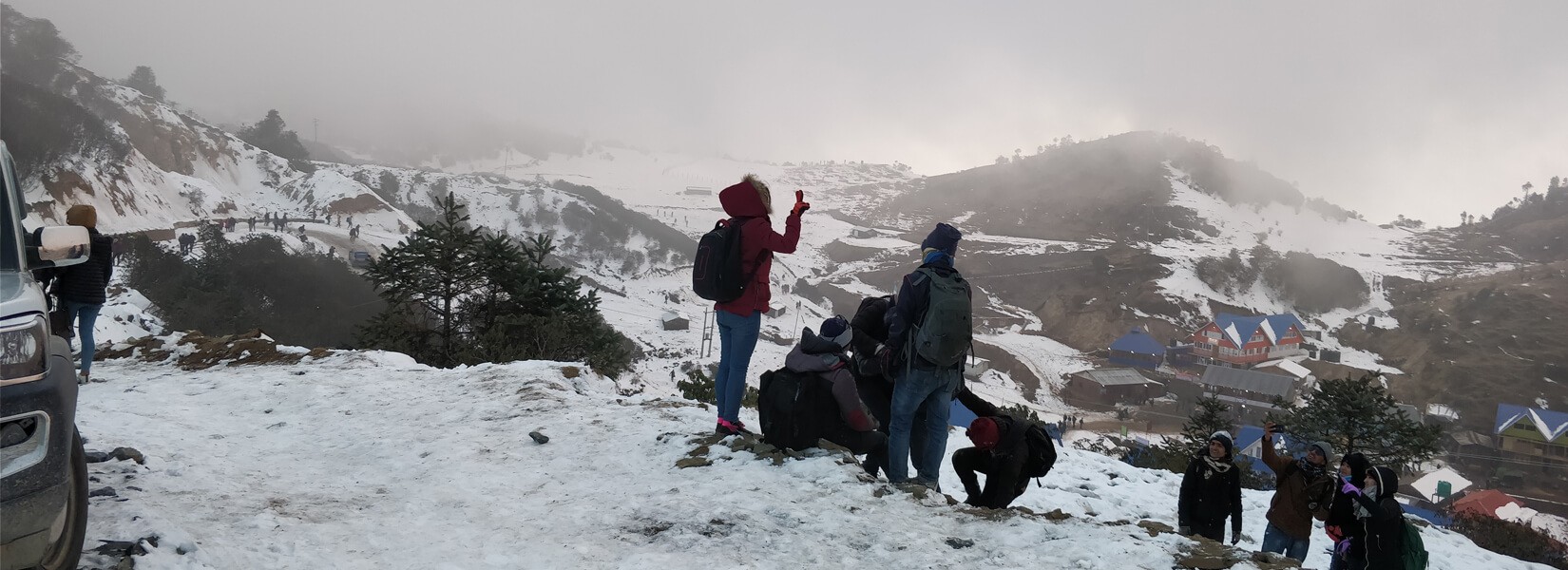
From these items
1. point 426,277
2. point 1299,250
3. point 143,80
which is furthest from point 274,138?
point 1299,250

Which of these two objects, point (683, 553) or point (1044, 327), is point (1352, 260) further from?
point (683, 553)

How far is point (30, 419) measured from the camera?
2299 millimetres

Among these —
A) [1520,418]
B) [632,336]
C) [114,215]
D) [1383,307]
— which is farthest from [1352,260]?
[114,215]

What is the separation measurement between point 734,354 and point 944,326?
169 centimetres

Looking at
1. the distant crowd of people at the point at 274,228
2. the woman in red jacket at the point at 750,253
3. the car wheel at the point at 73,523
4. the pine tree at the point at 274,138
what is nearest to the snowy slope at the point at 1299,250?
the woman in red jacket at the point at 750,253

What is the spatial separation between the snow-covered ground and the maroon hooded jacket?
1.21 m

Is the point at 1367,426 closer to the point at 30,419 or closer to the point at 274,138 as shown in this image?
the point at 30,419

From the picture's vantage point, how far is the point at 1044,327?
3120 inches

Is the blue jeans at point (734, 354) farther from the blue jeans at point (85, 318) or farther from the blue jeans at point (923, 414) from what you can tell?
the blue jeans at point (85, 318)

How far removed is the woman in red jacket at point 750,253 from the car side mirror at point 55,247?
130 inches

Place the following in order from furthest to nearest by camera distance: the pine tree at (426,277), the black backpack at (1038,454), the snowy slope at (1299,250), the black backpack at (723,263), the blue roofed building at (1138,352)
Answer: the snowy slope at (1299,250), the blue roofed building at (1138,352), the pine tree at (426,277), the black backpack at (723,263), the black backpack at (1038,454)

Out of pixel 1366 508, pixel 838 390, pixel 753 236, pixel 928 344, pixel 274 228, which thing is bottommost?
pixel 274 228

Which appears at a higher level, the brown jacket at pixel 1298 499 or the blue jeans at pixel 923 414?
the blue jeans at pixel 923 414

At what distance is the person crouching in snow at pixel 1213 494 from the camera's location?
19.5 feet
